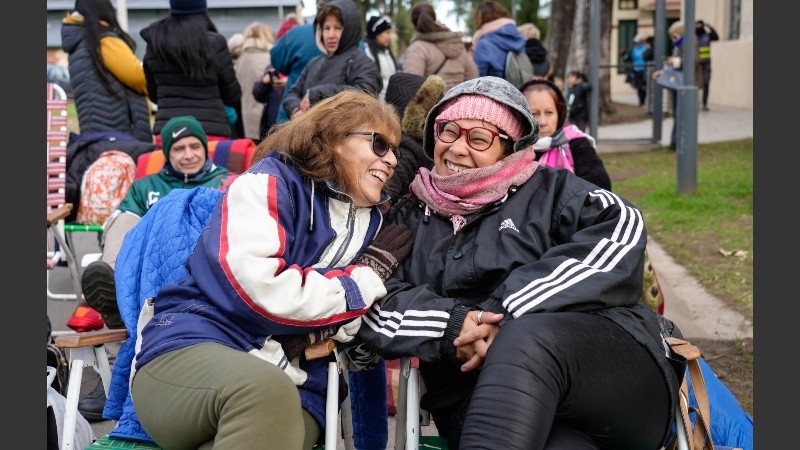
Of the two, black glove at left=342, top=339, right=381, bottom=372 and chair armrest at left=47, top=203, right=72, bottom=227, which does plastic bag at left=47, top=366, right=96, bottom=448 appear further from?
chair armrest at left=47, top=203, right=72, bottom=227

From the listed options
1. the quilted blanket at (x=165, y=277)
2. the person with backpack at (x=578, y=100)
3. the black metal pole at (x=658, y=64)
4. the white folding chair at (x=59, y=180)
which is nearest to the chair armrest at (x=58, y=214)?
the white folding chair at (x=59, y=180)

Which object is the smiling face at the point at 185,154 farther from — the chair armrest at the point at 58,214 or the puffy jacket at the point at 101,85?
the puffy jacket at the point at 101,85

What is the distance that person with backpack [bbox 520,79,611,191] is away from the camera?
5.28 metres

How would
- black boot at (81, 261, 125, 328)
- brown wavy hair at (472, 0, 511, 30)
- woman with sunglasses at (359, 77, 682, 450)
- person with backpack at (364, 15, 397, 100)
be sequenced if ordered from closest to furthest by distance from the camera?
woman with sunglasses at (359, 77, 682, 450) < black boot at (81, 261, 125, 328) < person with backpack at (364, 15, 397, 100) < brown wavy hair at (472, 0, 511, 30)

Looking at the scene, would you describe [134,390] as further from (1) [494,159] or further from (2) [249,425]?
(1) [494,159]

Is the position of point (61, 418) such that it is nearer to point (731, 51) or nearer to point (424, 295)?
point (424, 295)

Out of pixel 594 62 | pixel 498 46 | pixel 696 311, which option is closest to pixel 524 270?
pixel 696 311

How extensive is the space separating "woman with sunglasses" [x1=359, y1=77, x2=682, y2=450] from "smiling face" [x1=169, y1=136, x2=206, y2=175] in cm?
218

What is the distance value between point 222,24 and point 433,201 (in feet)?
66.3

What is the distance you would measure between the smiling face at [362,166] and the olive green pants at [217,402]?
Result: 0.71 m

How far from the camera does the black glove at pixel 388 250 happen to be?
345cm

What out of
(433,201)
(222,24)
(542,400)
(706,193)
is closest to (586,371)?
(542,400)

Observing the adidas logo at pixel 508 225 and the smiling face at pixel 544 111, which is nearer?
the adidas logo at pixel 508 225

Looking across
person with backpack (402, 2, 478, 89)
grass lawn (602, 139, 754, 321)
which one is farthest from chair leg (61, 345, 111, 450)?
person with backpack (402, 2, 478, 89)
